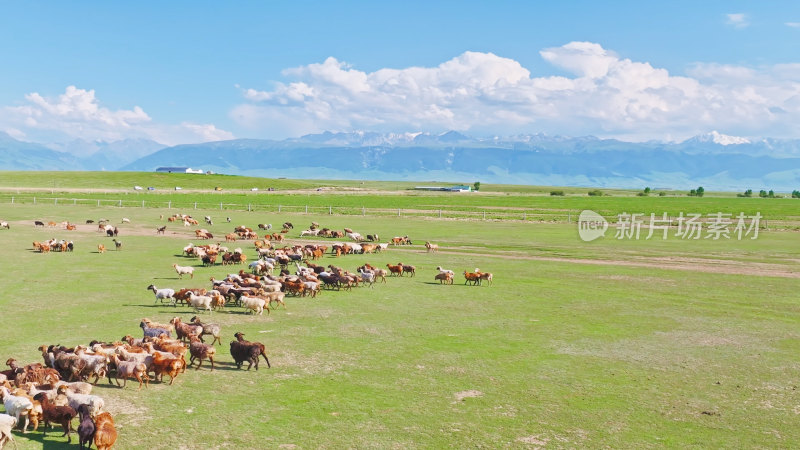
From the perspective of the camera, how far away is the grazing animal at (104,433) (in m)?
10.2

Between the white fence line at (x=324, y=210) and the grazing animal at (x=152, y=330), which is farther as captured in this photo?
the white fence line at (x=324, y=210)

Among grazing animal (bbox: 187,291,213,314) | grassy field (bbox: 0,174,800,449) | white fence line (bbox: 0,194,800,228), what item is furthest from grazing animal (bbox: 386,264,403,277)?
white fence line (bbox: 0,194,800,228)

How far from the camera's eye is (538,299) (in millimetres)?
25375

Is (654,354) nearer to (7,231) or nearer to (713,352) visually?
(713,352)

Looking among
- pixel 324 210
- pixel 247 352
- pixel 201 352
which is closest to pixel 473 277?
pixel 247 352

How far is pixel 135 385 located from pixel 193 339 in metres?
2.63

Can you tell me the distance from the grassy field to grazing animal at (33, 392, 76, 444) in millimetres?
265

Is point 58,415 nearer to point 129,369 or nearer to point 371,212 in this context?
point 129,369

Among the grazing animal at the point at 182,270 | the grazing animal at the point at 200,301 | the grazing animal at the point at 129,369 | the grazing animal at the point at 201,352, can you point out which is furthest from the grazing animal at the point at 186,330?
the grazing animal at the point at 182,270

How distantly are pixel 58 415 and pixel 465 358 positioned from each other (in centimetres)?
978

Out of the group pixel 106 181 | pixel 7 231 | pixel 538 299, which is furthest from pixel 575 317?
pixel 106 181

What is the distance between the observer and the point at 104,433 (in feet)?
33.9

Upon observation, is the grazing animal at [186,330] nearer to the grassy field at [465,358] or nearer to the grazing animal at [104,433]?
the grassy field at [465,358]

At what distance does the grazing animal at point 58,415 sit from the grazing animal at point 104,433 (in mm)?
840
